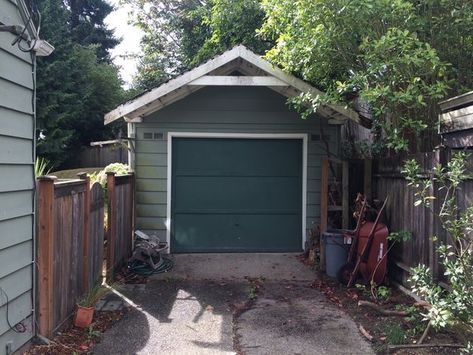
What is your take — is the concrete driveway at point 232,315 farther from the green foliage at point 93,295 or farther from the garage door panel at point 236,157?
the garage door panel at point 236,157

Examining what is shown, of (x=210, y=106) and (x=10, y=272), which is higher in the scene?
(x=210, y=106)

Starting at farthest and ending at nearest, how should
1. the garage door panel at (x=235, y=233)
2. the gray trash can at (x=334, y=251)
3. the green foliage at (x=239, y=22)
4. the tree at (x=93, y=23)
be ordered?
1. the tree at (x=93, y=23)
2. the green foliage at (x=239, y=22)
3. the garage door panel at (x=235, y=233)
4. the gray trash can at (x=334, y=251)

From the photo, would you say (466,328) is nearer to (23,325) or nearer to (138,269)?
(23,325)

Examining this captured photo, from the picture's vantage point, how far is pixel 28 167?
417 centimetres

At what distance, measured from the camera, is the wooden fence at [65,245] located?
13.9ft

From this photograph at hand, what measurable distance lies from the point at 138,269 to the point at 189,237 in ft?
4.49

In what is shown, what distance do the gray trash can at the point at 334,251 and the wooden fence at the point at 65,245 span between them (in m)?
3.26

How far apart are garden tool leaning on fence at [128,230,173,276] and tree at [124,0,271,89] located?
5820 millimetres

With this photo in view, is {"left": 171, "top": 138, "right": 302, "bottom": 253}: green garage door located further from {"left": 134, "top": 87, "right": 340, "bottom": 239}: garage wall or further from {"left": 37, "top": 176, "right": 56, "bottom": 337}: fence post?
{"left": 37, "top": 176, "right": 56, "bottom": 337}: fence post

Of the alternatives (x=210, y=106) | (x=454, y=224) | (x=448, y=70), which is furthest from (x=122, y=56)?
(x=454, y=224)

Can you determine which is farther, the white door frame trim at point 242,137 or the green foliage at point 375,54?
the white door frame trim at point 242,137

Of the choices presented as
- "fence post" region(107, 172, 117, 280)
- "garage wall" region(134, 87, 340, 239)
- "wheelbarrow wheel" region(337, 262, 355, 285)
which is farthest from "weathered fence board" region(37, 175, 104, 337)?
"wheelbarrow wheel" region(337, 262, 355, 285)

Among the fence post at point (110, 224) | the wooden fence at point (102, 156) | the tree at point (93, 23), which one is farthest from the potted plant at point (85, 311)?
the tree at point (93, 23)

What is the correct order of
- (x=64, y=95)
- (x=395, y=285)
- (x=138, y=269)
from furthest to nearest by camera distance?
(x=64, y=95) → (x=138, y=269) → (x=395, y=285)
